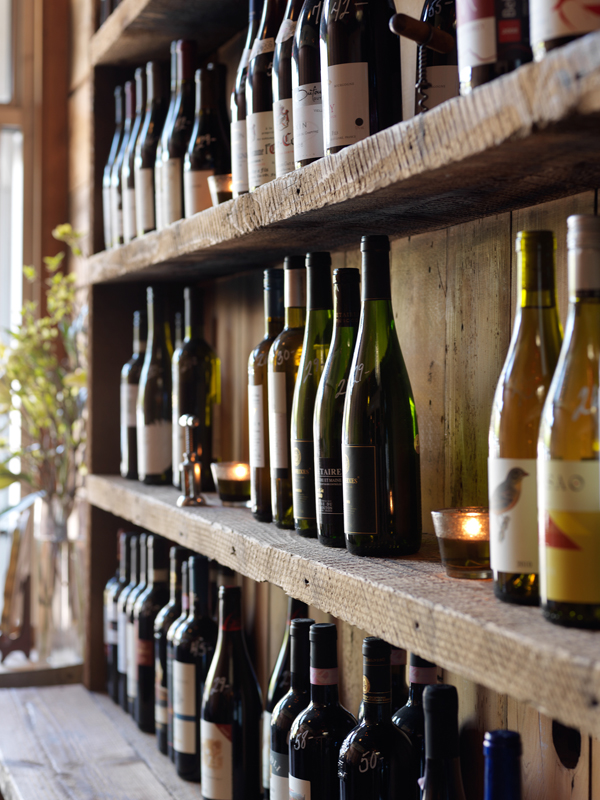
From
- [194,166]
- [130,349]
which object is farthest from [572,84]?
[130,349]

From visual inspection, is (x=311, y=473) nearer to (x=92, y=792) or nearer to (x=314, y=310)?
(x=314, y=310)

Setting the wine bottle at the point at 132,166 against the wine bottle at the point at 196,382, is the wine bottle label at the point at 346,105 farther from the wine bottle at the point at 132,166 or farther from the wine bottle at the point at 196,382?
the wine bottle at the point at 132,166

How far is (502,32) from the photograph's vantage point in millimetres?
666

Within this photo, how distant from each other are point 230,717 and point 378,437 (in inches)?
25.7

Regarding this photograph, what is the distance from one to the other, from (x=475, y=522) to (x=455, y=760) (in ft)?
0.94

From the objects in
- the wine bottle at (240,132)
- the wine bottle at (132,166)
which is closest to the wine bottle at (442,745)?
the wine bottle at (240,132)

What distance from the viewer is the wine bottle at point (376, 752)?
0.93 m

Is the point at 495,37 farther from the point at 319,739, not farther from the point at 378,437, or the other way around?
the point at 319,739

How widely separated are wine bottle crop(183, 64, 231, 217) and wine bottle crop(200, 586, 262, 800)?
2.12ft

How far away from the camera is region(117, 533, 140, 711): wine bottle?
1.69 meters

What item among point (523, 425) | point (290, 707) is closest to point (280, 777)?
point (290, 707)

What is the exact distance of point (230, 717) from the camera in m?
1.34

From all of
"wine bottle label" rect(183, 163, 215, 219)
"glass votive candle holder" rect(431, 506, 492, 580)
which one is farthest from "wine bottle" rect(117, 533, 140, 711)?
"glass votive candle holder" rect(431, 506, 492, 580)

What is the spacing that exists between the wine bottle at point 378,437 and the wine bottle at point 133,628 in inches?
33.1
